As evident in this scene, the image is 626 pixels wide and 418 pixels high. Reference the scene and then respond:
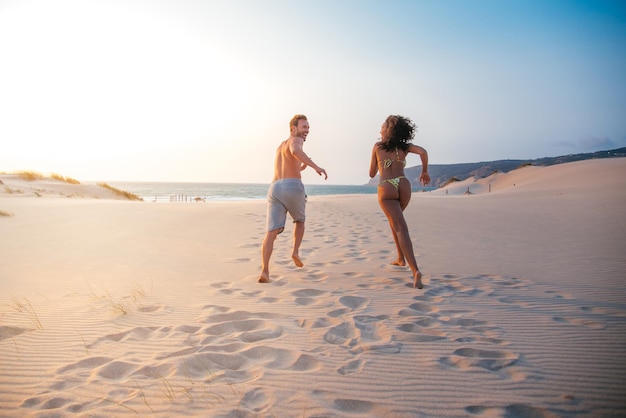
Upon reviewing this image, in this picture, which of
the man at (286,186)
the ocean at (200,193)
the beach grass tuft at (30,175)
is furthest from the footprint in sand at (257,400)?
the beach grass tuft at (30,175)

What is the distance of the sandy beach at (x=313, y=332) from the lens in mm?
2088

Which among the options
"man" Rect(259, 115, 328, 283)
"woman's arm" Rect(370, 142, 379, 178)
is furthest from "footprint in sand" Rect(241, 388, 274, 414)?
"woman's arm" Rect(370, 142, 379, 178)

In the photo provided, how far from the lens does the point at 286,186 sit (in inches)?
189

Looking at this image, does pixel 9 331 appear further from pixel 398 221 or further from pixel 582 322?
pixel 582 322

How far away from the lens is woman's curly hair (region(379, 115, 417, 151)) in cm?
475

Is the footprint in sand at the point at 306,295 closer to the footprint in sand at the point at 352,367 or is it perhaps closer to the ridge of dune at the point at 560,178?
the footprint in sand at the point at 352,367

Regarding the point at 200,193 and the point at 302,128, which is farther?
the point at 200,193

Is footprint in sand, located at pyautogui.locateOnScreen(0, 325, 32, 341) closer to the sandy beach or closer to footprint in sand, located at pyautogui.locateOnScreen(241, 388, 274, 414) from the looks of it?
the sandy beach

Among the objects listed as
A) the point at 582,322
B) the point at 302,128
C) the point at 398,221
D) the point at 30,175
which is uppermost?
the point at 30,175

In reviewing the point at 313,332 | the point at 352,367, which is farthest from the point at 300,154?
the point at 352,367

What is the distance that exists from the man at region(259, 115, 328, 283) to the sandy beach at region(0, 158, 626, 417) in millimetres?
595

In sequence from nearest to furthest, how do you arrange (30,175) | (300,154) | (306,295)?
(306,295) < (300,154) < (30,175)

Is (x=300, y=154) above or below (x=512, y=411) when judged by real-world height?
above

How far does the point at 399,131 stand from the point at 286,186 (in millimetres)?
1661
